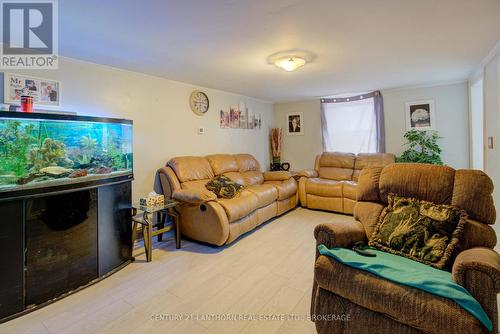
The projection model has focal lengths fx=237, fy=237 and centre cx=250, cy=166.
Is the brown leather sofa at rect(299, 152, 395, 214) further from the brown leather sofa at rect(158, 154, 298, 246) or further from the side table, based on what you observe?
the side table

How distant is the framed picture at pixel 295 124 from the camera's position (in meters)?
5.49

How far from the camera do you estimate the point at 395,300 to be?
1.16 meters

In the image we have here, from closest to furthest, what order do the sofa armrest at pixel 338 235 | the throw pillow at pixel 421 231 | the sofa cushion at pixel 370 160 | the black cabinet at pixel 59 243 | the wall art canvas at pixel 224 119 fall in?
the throw pillow at pixel 421 231 < the sofa armrest at pixel 338 235 < the black cabinet at pixel 59 243 < the sofa cushion at pixel 370 160 < the wall art canvas at pixel 224 119

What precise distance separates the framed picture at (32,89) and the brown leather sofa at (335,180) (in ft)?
12.1

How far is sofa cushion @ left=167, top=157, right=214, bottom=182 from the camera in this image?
10.7ft

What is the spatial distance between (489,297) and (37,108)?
11.7ft

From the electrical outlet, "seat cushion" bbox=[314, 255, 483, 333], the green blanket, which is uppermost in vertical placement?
the electrical outlet

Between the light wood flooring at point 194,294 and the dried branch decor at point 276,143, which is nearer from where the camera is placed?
the light wood flooring at point 194,294

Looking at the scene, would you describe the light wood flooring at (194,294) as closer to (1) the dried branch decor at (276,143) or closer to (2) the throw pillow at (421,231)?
(2) the throw pillow at (421,231)

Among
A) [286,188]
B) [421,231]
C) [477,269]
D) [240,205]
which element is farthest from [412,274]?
[286,188]

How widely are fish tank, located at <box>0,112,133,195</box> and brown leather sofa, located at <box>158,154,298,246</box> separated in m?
0.84

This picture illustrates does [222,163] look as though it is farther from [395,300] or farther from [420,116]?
[420,116]

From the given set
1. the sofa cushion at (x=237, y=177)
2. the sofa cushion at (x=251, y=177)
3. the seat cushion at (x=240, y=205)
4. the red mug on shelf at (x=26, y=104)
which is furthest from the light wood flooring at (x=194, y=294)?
the red mug on shelf at (x=26, y=104)

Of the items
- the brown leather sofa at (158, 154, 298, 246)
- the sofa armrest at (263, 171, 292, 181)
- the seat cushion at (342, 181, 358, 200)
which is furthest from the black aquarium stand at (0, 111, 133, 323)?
the seat cushion at (342, 181, 358, 200)
